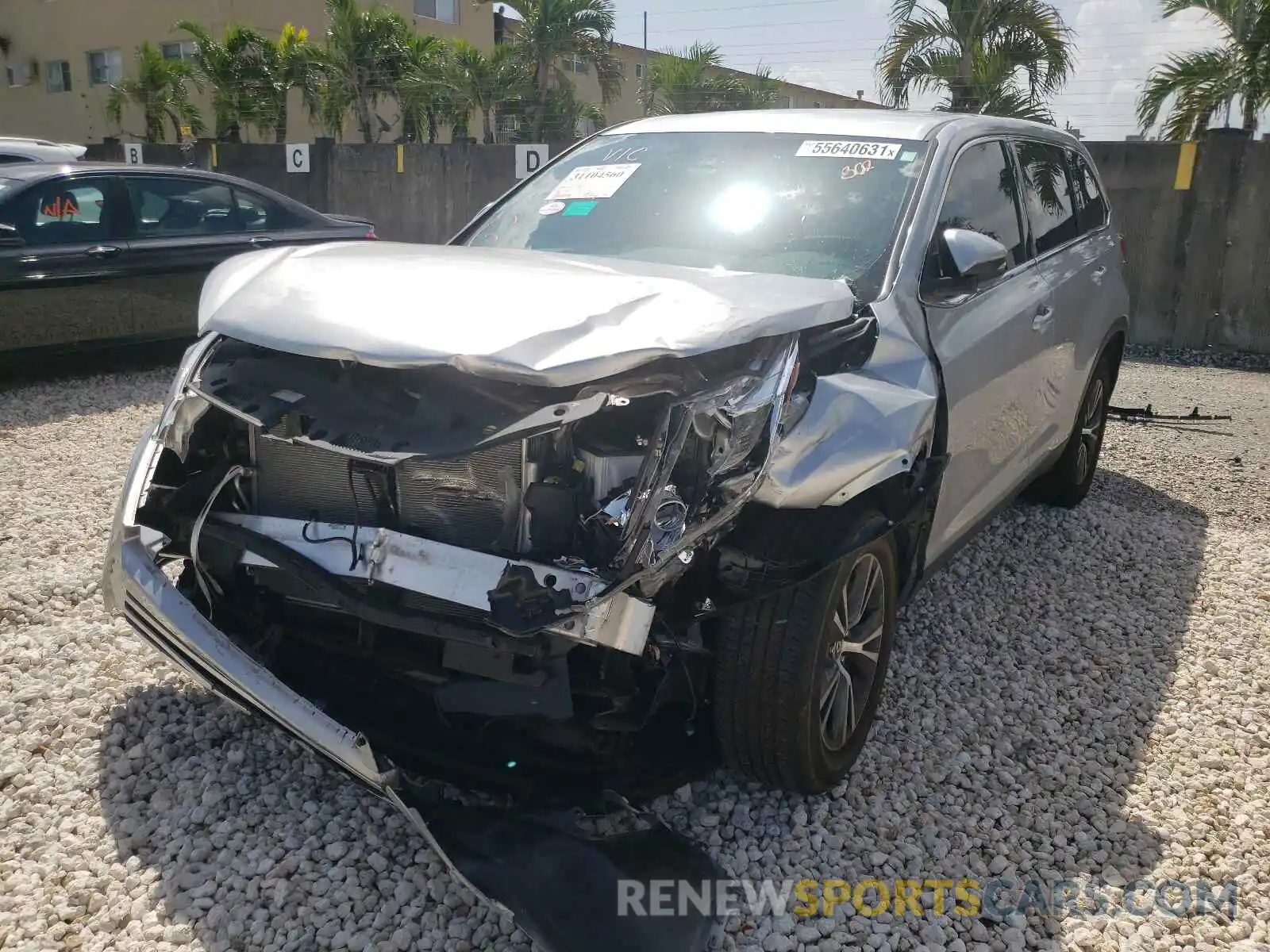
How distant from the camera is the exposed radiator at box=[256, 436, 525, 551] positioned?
2484 millimetres

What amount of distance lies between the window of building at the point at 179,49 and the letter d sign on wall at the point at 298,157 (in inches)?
448

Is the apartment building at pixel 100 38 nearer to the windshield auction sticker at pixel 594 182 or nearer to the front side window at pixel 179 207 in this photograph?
the front side window at pixel 179 207

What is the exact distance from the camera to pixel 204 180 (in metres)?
7.93

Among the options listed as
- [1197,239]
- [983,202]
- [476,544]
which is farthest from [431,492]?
[1197,239]

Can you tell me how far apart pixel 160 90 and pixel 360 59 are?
569 cm

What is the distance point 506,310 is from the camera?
251 cm

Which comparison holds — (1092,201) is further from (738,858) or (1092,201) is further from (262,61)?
(262,61)

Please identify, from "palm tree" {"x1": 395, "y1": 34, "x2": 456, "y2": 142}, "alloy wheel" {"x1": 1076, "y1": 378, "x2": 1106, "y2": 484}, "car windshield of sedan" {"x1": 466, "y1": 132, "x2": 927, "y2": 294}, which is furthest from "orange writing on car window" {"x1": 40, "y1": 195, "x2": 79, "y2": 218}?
"palm tree" {"x1": 395, "y1": 34, "x2": 456, "y2": 142}

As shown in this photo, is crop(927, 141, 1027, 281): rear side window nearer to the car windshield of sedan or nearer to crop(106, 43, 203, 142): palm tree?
the car windshield of sedan

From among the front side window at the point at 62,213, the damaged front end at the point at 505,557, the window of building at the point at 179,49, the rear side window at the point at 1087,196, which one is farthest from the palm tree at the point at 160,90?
the damaged front end at the point at 505,557

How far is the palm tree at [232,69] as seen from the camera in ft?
66.4

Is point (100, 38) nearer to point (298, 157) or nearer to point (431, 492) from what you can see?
point (298, 157)

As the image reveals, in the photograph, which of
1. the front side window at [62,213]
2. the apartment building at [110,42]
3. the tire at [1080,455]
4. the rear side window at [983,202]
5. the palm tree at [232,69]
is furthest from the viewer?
the apartment building at [110,42]

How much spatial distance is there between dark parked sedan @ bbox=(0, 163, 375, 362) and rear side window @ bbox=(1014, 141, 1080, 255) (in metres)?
5.72
